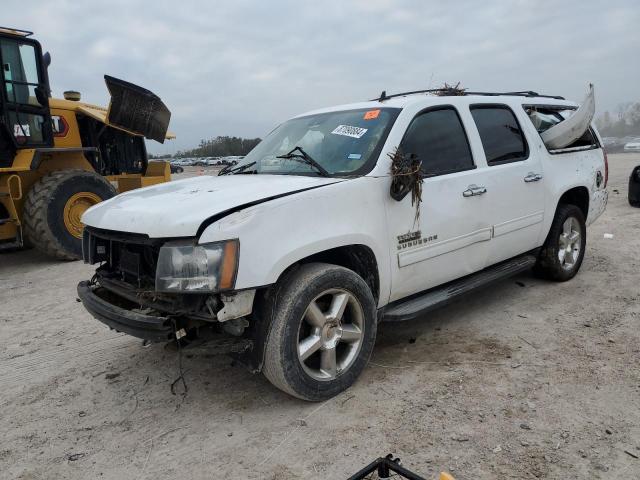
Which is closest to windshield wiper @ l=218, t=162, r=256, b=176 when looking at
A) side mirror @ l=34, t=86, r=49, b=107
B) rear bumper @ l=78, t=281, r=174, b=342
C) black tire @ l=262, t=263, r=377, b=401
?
black tire @ l=262, t=263, r=377, b=401

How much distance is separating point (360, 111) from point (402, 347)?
5.97ft

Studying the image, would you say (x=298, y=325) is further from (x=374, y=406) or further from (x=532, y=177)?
(x=532, y=177)

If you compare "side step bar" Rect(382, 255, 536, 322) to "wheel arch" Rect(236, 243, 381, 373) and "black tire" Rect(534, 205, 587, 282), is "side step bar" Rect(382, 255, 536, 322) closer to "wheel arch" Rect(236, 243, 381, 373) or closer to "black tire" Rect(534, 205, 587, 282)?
"wheel arch" Rect(236, 243, 381, 373)

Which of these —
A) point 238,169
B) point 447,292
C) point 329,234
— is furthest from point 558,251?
point 238,169

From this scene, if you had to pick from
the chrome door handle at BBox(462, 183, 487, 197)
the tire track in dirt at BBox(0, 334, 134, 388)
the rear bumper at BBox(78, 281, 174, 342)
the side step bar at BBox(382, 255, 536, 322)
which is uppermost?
the chrome door handle at BBox(462, 183, 487, 197)

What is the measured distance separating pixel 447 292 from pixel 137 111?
260 inches

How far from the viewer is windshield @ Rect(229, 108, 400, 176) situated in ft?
11.0

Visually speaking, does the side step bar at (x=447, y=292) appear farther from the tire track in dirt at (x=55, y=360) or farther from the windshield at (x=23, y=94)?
the windshield at (x=23, y=94)

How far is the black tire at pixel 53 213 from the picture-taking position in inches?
268

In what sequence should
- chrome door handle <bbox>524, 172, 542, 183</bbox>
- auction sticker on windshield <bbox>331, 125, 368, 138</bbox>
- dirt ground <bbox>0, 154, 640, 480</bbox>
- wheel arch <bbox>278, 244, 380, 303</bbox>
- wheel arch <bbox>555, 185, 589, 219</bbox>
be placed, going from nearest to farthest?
1. dirt ground <bbox>0, 154, 640, 480</bbox>
2. wheel arch <bbox>278, 244, 380, 303</bbox>
3. auction sticker on windshield <bbox>331, 125, 368, 138</bbox>
4. chrome door handle <bbox>524, 172, 542, 183</bbox>
5. wheel arch <bbox>555, 185, 589, 219</bbox>

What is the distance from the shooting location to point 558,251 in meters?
4.96

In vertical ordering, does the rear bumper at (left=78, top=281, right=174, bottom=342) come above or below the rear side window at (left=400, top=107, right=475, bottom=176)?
below

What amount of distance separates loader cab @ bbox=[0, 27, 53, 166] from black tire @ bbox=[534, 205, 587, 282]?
22.5 feet

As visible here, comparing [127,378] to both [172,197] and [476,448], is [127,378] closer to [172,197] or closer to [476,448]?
[172,197]
